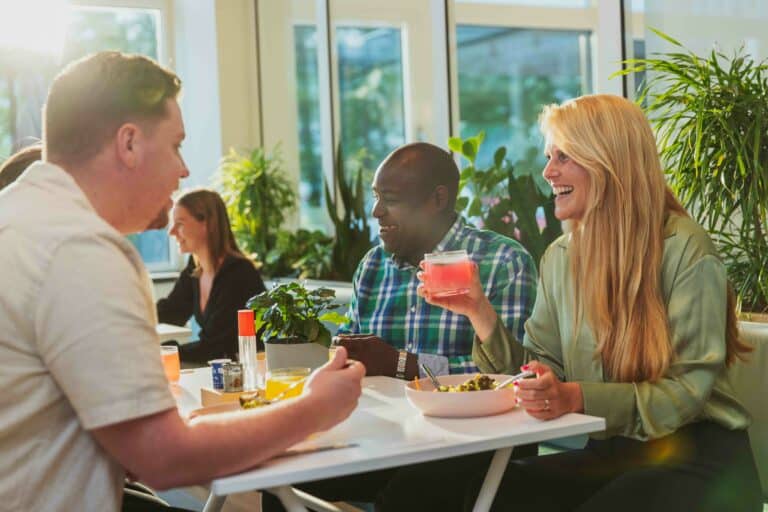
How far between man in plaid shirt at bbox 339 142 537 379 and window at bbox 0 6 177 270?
4.71 metres

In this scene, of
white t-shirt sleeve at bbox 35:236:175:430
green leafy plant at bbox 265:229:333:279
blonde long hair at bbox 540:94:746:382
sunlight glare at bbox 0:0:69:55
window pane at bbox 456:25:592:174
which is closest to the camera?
white t-shirt sleeve at bbox 35:236:175:430

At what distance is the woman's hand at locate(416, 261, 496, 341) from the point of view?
2402 millimetres

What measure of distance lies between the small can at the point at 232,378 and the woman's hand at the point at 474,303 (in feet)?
1.55

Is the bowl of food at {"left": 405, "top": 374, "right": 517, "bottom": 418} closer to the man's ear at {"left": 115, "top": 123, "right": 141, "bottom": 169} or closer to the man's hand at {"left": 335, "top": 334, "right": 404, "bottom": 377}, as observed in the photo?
the man's hand at {"left": 335, "top": 334, "right": 404, "bottom": 377}

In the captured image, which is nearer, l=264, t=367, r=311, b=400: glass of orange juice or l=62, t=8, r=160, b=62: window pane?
l=264, t=367, r=311, b=400: glass of orange juice

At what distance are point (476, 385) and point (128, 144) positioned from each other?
2.80 feet

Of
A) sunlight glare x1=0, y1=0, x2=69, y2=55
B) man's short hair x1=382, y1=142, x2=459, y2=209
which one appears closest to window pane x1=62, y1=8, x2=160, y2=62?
sunlight glare x1=0, y1=0, x2=69, y2=55

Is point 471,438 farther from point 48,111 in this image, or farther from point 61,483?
point 48,111

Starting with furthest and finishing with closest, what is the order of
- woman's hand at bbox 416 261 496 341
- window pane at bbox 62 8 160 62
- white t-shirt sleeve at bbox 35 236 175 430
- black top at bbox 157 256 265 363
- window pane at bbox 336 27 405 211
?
window pane at bbox 62 8 160 62, window pane at bbox 336 27 405 211, black top at bbox 157 256 265 363, woman's hand at bbox 416 261 496 341, white t-shirt sleeve at bbox 35 236 175 430

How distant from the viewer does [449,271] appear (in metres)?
2.36

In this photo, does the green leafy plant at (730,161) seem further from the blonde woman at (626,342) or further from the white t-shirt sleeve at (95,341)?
the white t-shirt sleeve at (95,341)

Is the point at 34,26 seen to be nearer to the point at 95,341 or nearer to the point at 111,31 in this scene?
the point at 111,31

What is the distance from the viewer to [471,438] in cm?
182

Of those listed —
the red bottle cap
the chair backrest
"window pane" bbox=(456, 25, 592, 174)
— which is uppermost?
"window pane" bbox=(456, 25, 592, 174)
